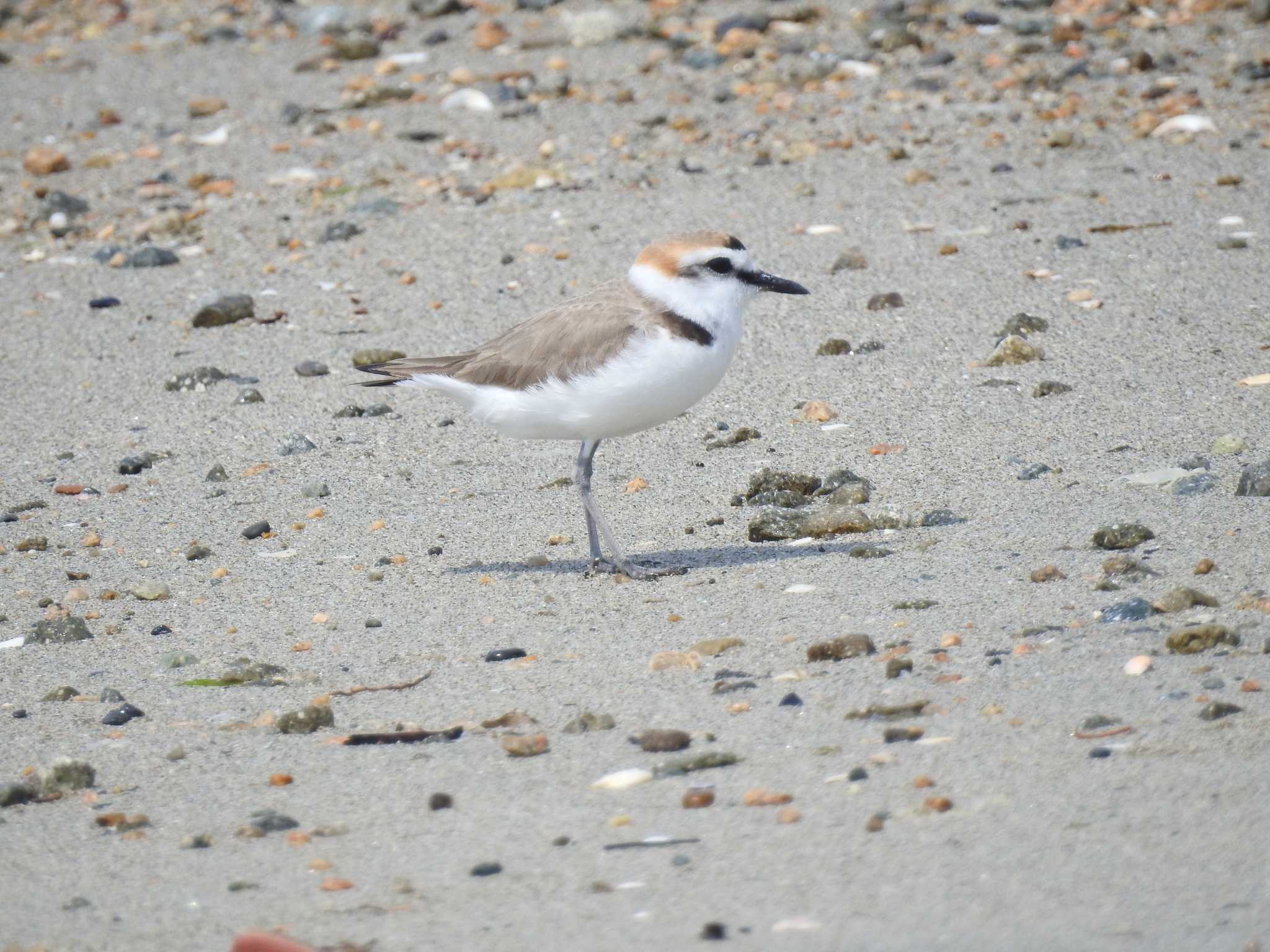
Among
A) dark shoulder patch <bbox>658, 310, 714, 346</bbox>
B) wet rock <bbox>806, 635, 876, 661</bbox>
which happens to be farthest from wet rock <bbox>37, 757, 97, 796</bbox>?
dark shoulder patch <bbox>658, 310, 714, 346</bbox>

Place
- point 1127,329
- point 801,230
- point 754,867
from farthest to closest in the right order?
1. point 801,230
2. point 1127,329
3. point 754,867

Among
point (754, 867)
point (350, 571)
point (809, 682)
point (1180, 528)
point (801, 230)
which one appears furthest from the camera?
point (801, 230)

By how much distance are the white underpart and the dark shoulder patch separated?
0.01m

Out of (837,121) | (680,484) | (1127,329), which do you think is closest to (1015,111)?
(837,121)

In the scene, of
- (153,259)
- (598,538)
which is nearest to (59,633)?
(598,538)

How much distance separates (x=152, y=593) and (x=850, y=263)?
4.04 m

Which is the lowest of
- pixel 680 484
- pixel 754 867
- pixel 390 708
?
pixel 680 484

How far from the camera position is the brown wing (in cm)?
537

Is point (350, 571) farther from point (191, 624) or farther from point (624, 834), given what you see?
point (624, 834)

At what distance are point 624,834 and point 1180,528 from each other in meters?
2.50

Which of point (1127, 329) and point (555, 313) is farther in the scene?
point (1127, 329)

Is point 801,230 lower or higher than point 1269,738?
lower

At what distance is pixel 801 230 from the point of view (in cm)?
854

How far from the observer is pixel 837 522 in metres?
5.58
